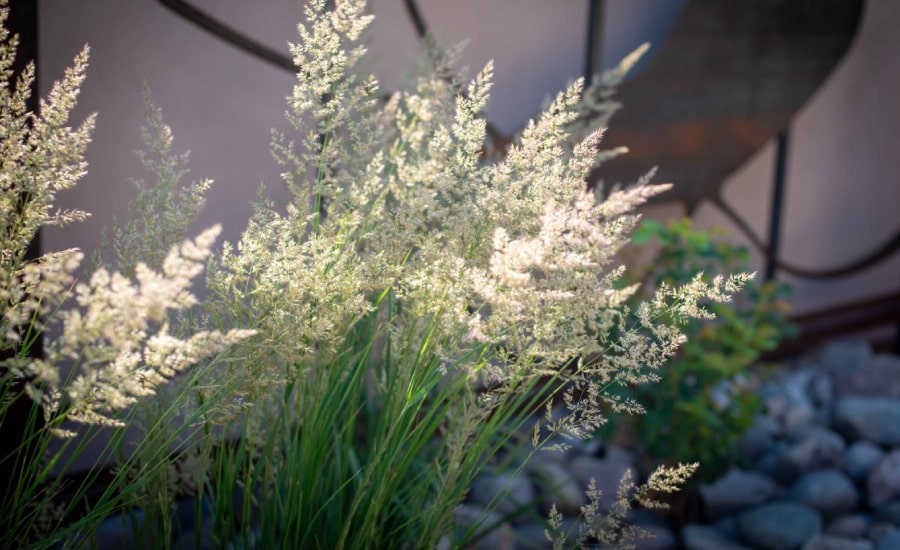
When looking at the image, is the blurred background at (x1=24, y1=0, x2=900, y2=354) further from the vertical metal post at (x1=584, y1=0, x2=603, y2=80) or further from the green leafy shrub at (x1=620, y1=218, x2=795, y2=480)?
the green leafy shrub at (x1=620, y1=218, x2=795, y2=480)

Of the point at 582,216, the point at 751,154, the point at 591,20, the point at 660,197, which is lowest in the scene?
the point at 582,216

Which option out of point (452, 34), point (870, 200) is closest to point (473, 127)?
point (452, 34)

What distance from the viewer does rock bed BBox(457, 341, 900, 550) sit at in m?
2.18

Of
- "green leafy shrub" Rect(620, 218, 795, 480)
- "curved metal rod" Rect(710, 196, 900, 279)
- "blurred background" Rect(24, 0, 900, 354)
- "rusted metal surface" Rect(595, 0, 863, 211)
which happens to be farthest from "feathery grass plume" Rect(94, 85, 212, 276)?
"curved metal rod" Rect(710, 196, 900, 279)

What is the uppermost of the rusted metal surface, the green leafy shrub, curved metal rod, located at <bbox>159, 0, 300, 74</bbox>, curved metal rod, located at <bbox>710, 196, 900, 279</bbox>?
the rusted metal surface

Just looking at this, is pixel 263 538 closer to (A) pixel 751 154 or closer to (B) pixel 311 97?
(B) pixel 311 97

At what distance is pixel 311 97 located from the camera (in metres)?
0.98

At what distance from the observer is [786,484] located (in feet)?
8.46

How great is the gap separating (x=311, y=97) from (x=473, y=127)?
20cm

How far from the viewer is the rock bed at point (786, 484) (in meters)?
2.18

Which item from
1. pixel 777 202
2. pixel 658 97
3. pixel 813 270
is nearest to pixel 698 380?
pixel 658 97

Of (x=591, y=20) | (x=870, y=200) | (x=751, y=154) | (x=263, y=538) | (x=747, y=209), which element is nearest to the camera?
(x=263, y=538)

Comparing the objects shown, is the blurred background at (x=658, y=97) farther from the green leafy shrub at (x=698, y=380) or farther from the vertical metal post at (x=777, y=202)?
the green leafy shrub at (x=698, y=380)

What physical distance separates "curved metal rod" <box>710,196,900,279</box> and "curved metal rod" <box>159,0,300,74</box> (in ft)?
5.57
